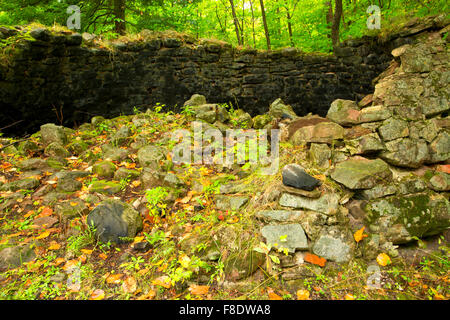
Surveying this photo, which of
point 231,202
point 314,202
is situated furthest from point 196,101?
point 314,202

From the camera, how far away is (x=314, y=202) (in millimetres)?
2787

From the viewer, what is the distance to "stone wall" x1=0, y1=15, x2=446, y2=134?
4664 millimetres

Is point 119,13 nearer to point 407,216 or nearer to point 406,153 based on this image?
point 406,153

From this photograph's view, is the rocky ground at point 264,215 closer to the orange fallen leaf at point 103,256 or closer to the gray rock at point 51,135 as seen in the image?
the orange fallen leaf at point 103,256

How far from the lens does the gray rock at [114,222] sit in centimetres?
276

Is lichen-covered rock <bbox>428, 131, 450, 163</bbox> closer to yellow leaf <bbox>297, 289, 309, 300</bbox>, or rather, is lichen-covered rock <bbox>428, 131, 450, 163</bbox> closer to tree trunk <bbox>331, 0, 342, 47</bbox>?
yellow leaf <bbox>297, 289, 309, 300</bbox>

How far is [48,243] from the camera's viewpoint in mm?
2723

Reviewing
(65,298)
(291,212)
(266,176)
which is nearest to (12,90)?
(65,298)

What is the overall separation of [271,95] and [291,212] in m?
4.33

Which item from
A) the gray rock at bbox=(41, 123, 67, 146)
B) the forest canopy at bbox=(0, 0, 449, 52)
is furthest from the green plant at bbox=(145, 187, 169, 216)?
the forest canopy at bbox=(0, 0, 449, 52)

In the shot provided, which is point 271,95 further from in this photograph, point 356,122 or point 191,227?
point 191,227

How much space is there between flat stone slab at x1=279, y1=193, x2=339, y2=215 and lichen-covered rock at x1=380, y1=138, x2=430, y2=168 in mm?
1041

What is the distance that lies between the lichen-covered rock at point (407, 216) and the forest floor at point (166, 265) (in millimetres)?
178

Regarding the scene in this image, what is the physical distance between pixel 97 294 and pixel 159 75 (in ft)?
16.3
